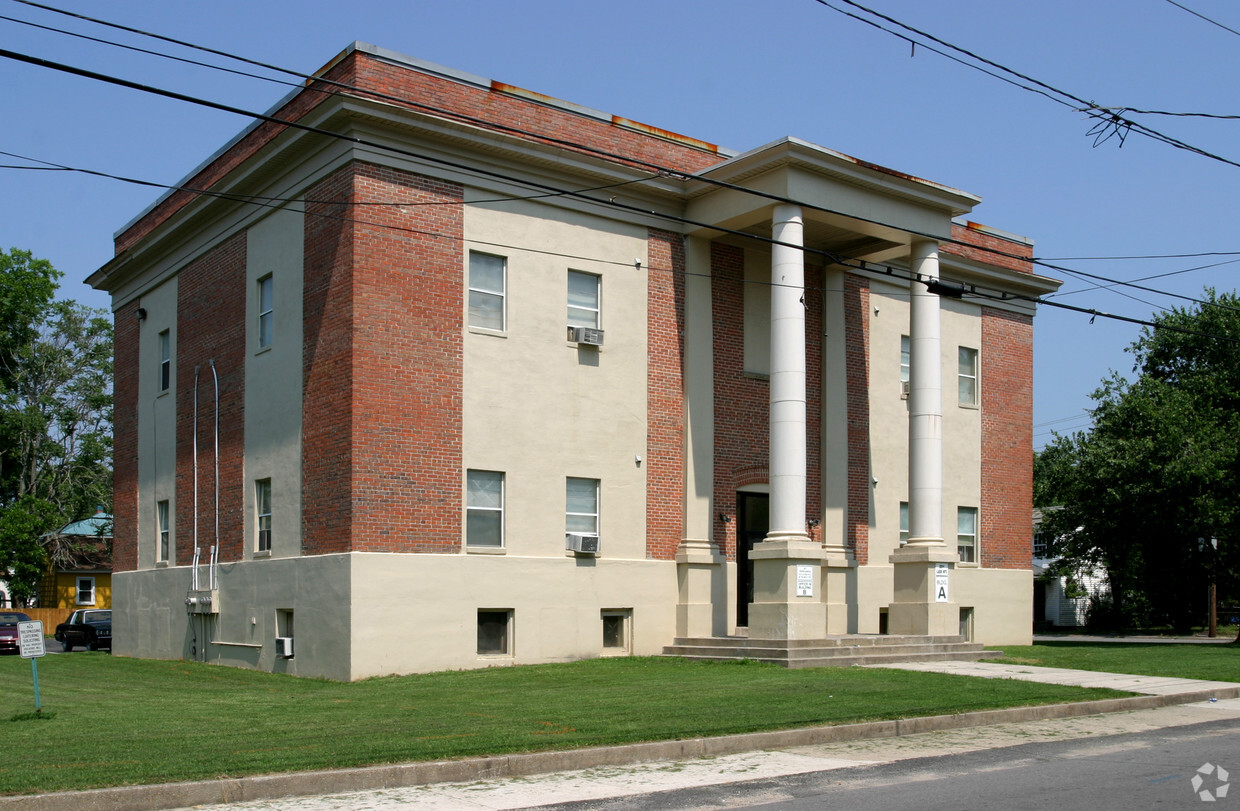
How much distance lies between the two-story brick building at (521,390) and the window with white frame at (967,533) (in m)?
0.72

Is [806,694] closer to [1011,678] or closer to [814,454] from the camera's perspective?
[1011,678]

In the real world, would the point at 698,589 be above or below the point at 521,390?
below

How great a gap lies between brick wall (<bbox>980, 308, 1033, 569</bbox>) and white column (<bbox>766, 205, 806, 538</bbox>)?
9.74m

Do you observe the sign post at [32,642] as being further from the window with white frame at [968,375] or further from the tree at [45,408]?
the tree at [45,408]

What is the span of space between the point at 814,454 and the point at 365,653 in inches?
435

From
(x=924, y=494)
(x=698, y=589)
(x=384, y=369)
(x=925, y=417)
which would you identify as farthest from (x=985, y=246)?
(x=384, y=369)

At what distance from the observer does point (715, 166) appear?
24.2 meters

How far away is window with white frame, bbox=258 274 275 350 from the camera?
2381 centimetres

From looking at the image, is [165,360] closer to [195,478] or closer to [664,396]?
[195,478]

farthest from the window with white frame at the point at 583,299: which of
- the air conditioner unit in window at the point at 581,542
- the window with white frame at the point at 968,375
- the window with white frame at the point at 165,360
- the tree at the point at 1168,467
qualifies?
the tree at the point at 1168,467

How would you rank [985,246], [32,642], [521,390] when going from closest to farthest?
[32,642]
[521,390]
[985,246]

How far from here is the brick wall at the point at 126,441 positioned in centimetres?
3028

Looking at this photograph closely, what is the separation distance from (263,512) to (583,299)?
7.45m

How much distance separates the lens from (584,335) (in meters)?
23.2
